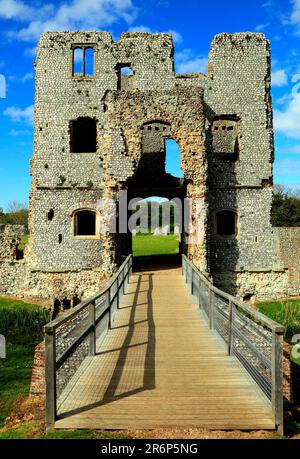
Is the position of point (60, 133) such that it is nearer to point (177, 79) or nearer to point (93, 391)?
point (177, 79)

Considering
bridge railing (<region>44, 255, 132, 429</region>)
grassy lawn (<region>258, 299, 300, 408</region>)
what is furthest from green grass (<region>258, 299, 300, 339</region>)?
bridge railing (<region>44, 255, 132, 429</region>)

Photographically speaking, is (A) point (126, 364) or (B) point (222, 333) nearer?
(A) point (126, 364)

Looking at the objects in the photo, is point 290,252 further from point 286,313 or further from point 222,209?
point 222,209

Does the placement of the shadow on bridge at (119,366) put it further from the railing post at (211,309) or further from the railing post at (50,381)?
the railing post at (211,309)

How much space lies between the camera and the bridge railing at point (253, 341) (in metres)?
5.14

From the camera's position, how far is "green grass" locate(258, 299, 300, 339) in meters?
15.8

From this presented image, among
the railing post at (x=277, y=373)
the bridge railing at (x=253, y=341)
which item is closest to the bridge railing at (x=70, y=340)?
the bridge railing at (x=253, y=341)

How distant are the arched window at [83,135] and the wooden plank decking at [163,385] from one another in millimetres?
12808

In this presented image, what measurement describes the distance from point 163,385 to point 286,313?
13.1 meters

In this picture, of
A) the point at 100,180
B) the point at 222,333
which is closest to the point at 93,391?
the point at 222,333

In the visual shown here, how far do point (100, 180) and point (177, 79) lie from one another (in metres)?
6.03

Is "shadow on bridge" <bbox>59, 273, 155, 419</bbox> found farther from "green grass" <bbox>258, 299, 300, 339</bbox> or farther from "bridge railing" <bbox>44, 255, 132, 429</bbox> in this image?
"green grass" <bbox>258, 299, 300, 339</bbox>

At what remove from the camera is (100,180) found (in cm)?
1945

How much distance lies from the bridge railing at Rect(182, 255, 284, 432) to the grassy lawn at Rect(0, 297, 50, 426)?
4.57 meters
